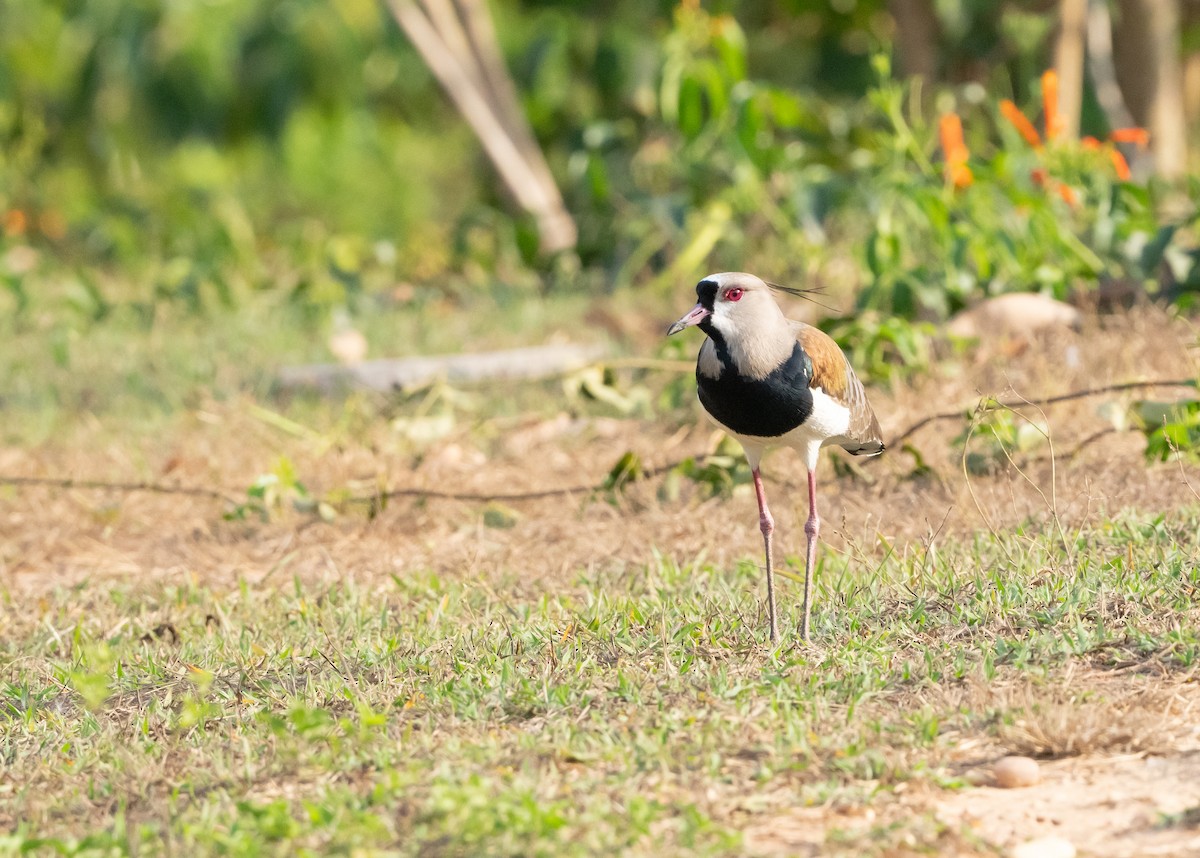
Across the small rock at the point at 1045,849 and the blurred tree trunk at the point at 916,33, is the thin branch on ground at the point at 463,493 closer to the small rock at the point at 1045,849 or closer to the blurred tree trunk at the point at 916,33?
the small rock at the point at 1045,849

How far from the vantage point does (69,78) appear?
11.6 metres

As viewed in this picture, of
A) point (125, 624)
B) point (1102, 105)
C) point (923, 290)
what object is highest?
point (1102, 105)

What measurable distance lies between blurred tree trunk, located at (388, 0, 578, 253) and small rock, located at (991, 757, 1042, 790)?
21.2 ft

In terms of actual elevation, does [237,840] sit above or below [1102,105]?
below

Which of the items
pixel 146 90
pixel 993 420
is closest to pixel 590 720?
pixel 993 420

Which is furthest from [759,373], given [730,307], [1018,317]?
[1018,317]

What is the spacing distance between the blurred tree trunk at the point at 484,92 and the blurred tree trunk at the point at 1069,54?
2909 millimetres

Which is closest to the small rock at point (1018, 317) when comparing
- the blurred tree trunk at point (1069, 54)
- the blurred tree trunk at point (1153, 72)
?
the blurred tree trunk at point (1069, 54)

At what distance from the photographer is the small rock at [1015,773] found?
288cm

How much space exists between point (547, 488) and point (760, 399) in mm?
2013

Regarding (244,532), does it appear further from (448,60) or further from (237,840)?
(448,60)

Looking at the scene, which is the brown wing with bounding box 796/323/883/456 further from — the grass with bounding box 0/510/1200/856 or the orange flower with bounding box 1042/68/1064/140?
the orange flower with bounding box 1042/68/1064/140

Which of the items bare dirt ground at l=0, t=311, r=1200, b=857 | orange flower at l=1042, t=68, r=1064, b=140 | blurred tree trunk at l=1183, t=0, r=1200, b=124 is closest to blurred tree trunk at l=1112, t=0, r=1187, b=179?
blurred tree trunk at l=1183, t=0, r=1200, b=124

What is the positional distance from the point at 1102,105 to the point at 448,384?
514 cm
